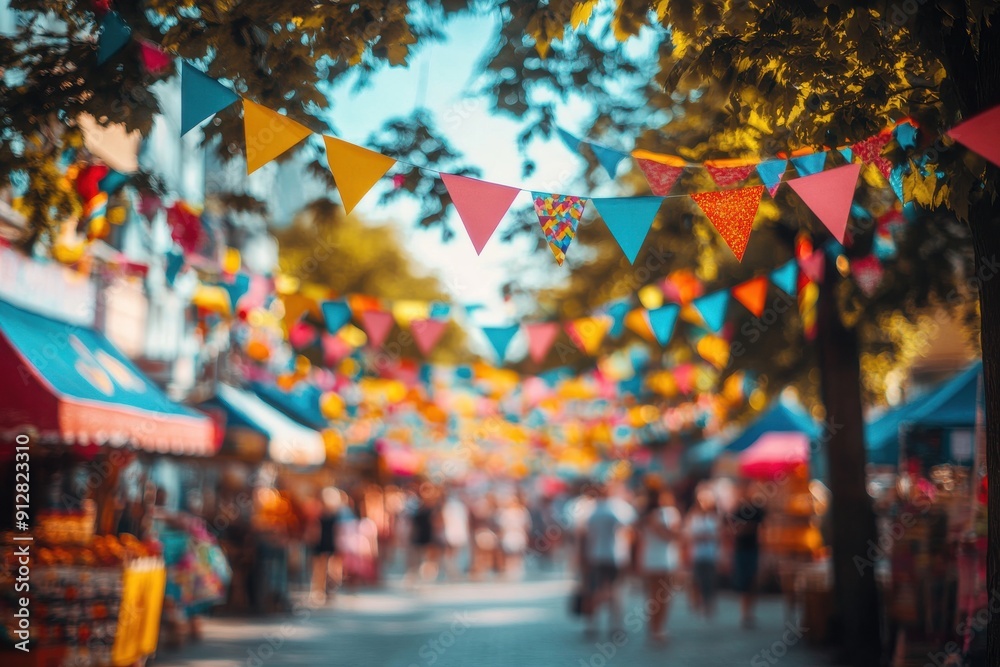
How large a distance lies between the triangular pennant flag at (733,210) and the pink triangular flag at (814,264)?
392 centimetres

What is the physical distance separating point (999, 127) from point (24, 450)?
804cm

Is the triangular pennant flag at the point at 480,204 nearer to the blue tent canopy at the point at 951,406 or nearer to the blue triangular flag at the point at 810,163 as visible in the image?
the blue triangular flag at the point at 810,163

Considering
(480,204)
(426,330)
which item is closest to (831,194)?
(480,204)

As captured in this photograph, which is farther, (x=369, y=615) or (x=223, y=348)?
(x=223, y=348)

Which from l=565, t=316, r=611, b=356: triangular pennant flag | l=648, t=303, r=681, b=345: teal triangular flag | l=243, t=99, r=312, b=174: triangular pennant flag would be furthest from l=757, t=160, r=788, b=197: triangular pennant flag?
l=565, t=316, r=611, b=356: triangular pennant flag

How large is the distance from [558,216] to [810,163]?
6.41 feet

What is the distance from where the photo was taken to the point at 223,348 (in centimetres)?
2172

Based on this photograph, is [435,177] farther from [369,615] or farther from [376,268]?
[376,268]

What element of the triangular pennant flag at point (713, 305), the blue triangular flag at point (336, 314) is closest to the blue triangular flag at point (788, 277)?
the triangular pennant flag at point (713, 305)

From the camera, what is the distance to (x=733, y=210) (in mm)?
7750

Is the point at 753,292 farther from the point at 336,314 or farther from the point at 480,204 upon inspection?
the point at 336,314

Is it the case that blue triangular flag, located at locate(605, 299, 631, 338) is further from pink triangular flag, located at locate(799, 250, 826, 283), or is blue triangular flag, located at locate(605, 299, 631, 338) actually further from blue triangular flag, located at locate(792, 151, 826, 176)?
blue triangular flag, located at locate(792, 151, 826, 176)

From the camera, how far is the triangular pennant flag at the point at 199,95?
6.70 m

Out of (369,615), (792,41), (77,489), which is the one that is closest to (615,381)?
(369,615)
